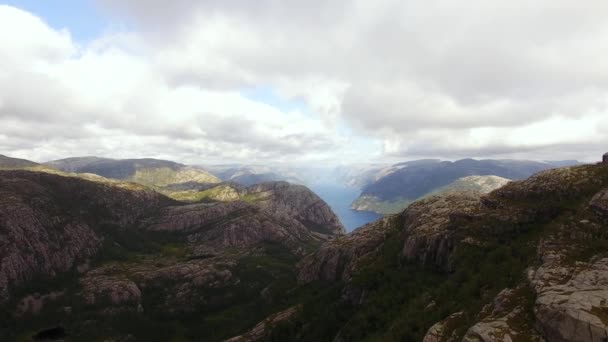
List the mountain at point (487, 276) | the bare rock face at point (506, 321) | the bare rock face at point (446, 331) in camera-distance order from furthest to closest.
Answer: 1. the bare rock face at point (446, 331)
2. the mountain at point (487, 276)
3. the bare rock face at point (506, 321)

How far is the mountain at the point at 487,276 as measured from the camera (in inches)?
2258

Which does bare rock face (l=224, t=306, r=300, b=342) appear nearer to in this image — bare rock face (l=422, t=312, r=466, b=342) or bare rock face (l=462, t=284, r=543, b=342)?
bare rock face (l=422, t=312, r=466, b=342)

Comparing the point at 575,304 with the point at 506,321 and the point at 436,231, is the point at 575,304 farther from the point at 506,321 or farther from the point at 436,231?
the point at 436,231

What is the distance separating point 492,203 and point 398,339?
265 feet

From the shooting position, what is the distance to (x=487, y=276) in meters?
96.7

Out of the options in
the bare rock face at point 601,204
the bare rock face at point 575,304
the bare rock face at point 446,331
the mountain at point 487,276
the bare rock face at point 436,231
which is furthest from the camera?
the bare rock face at point 436,231

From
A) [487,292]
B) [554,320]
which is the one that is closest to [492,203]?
[487,292]

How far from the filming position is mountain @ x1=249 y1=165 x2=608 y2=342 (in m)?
57.3

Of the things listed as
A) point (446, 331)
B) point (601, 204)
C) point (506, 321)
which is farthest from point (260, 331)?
point (601, 204)

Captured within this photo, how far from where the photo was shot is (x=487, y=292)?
8456cm

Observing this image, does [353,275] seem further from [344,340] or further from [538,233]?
[538,233]

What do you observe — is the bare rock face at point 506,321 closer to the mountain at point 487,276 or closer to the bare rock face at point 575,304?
the mountain at point 487,276

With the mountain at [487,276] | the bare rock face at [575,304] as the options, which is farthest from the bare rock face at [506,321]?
the bare rock face at [575,304]

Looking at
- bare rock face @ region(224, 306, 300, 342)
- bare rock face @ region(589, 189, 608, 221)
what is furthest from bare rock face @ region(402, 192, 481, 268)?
bare rock face @ region(224, 306, 300, 342)
